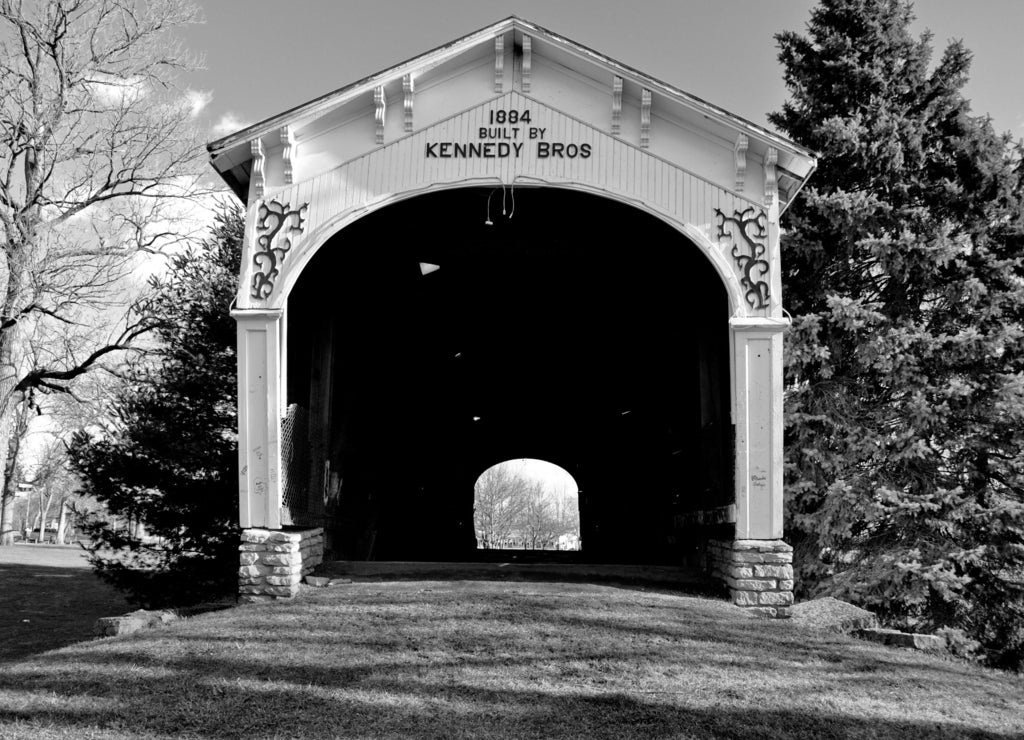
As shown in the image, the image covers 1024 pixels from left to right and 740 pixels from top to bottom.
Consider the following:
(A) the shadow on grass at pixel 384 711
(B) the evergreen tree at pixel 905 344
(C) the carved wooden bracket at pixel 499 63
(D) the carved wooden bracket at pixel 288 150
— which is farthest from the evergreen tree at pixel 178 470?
(B) the evergreen tree at pixel 905 344

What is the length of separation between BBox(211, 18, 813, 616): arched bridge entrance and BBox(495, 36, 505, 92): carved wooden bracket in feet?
0.09

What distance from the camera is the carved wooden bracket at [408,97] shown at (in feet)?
31.6

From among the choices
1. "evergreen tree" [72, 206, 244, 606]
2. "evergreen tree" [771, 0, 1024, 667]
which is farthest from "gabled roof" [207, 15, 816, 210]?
"evergreen tree" [771, 0, 1024, 667]

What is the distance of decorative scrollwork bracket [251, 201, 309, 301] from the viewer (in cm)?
939

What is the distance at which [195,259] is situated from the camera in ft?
44.7

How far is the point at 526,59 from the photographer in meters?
9.77

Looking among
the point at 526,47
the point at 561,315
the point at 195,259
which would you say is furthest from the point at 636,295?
the point at 195,259

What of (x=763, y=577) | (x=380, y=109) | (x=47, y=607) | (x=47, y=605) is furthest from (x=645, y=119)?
(x=47, y=605)

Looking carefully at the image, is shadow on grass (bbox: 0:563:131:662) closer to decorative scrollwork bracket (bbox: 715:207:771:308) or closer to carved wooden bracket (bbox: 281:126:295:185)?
carved wooden bracket (bbox: 281:126:295:185)

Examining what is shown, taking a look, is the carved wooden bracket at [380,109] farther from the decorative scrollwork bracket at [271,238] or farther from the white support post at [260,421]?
the white support post at [260,421]

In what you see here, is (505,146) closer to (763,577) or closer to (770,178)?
(770,178)

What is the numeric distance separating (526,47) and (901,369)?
24.8ft

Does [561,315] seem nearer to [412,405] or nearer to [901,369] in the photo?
[412,405]

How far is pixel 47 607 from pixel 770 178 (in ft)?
42.4
